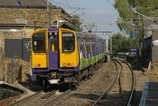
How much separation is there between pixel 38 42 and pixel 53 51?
2.78ft

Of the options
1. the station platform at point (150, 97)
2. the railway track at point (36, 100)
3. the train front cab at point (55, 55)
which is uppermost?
the train front cab at point (55, 55)

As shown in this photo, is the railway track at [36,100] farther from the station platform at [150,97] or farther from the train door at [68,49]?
the station platform at [150,97]

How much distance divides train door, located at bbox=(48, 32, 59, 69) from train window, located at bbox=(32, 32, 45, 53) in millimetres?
341

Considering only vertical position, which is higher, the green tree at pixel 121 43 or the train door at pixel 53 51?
the train door at pixel 53 51

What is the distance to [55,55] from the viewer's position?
908 inches

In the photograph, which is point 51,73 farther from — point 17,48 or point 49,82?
point 17,48

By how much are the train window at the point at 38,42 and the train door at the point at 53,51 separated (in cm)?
34

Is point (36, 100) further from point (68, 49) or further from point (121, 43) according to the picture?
point (121, 43)

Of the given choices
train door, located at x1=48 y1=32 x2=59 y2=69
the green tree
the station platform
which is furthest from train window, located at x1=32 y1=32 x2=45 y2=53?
the green tree

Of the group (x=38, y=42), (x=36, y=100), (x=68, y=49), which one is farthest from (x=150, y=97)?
(x=38, y=42)

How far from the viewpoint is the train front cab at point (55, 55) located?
23.0m

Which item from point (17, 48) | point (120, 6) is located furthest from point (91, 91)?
point (120, 6)

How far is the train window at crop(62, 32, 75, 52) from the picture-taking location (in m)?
23.1

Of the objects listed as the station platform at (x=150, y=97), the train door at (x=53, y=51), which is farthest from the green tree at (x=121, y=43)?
the station platform at (x=150, y=97)
